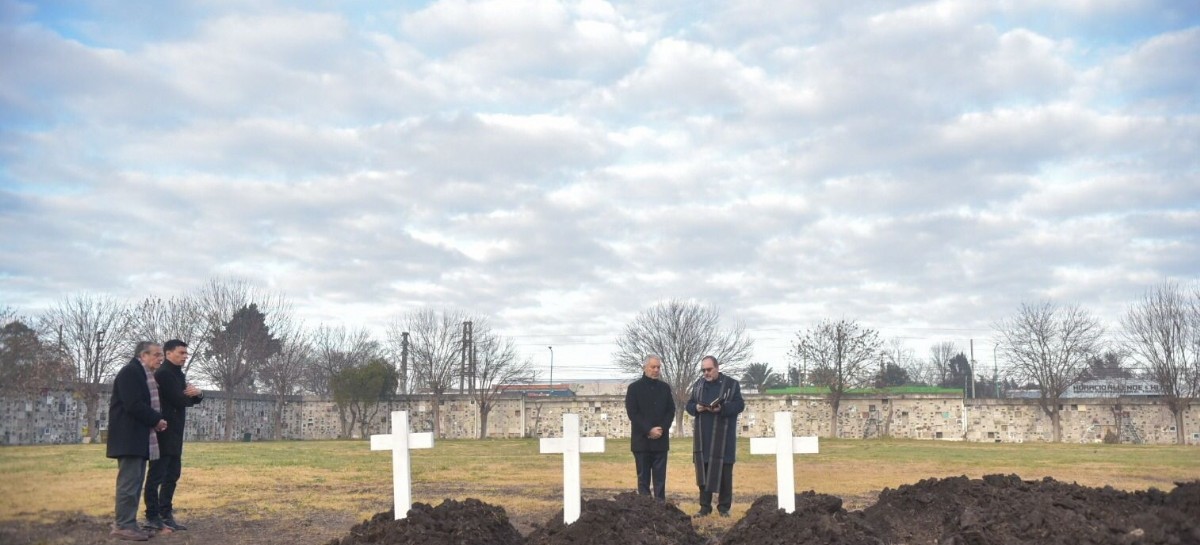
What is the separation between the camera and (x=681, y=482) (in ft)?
52.4

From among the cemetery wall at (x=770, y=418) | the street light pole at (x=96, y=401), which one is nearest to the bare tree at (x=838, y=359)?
the cemetery wall at (x=770, y=418)

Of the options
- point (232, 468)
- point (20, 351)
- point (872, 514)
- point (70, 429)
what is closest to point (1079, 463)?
point (872, 514)

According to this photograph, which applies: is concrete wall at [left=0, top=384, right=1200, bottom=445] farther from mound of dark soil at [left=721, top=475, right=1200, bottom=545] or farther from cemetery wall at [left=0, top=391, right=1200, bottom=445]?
mound of dark soil at [left=721, top=475, right=1200, bottom=545]

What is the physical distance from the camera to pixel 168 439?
9.16 m

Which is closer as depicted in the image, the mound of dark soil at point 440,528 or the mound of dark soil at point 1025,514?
the mound of dark soil at point 1025,514

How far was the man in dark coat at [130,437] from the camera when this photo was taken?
8.51 metres

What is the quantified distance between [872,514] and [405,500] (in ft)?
12.9

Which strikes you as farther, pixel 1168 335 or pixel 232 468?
pixel 1168 335

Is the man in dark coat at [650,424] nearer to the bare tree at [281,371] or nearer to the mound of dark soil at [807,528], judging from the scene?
the mound of dark soil at [807,528]

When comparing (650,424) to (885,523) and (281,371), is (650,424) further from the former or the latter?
(281,371)

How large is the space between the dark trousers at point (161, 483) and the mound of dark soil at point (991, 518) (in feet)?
18.9

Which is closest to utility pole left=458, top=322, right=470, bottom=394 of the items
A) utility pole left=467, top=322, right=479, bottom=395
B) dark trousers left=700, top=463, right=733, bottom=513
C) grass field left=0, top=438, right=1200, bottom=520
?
utility pole left=467, top=322, right=479, bottom=395

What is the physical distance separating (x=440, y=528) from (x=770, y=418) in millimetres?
44490

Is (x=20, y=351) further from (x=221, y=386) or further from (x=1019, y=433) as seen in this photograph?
(x=1019, y=433)
